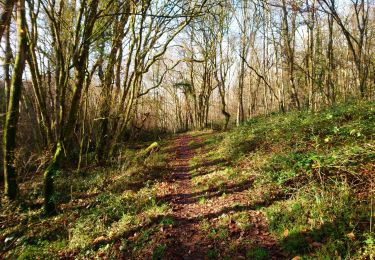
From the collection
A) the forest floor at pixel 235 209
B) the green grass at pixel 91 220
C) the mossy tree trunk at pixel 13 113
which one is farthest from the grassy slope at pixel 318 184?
the mossy tree trunk at pixel 13 113

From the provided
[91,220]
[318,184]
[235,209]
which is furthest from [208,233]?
[91,220]

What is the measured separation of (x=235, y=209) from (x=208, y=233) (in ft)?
3.00

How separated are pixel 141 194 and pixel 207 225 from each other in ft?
8.93

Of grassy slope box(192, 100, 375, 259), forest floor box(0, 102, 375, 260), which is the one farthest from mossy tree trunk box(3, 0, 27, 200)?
grassy slope box(192, 100, 375, 259)

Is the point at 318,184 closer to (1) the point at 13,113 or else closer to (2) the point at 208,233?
(2) the point at 208,233

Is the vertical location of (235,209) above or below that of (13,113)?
below

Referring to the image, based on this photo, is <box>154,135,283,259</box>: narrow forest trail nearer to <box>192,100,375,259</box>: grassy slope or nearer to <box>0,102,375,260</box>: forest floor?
<box>0,102,375,260</box>: forest floor

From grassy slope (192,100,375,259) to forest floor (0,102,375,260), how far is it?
2cm

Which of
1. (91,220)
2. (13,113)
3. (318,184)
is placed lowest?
(91,220)

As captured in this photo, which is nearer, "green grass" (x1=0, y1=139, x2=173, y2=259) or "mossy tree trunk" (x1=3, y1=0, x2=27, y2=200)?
"green grass" (x1=0, y1=139, x2=173, y2=259)

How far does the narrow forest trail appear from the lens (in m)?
4.50

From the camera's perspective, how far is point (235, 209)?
571 centimetres

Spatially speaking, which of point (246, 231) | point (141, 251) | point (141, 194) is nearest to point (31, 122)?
point (141, 194)

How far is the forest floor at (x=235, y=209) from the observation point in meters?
4.29
